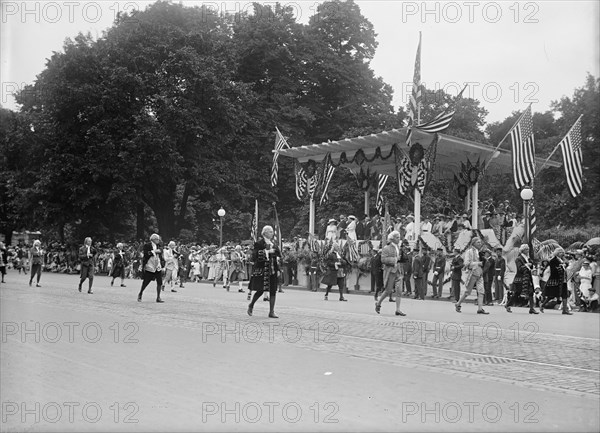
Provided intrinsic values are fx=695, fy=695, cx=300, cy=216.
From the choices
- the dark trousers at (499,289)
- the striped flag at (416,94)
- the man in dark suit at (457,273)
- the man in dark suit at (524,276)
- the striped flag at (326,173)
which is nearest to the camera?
the man in dark suit at (524,276)

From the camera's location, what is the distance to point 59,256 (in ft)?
163

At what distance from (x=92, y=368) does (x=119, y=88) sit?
39.0 metres

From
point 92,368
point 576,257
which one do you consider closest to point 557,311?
point 576,257

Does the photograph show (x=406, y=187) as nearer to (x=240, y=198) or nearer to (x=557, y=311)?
(x=557, y=311)

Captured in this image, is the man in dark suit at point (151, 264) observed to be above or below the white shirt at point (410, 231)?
below


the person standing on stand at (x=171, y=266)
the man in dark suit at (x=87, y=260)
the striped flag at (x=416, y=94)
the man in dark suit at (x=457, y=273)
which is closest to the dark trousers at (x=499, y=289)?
the man in dark suit at (x=457, y=273)

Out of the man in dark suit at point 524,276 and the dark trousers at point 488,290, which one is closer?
the man in dark suit at point 524,276

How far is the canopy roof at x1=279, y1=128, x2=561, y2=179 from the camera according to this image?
3212 centimetres

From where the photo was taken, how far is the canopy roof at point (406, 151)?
105 ft

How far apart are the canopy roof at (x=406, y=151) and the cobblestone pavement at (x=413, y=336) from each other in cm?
1310

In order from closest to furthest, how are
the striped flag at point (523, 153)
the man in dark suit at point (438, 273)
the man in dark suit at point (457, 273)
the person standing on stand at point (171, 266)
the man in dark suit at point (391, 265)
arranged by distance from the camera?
the man in dark suit at point (391, 265) → the man in dark suit at point (457, 273) → the striped flag at point (523, 153) → the man in dark suit at point (438, 273) → the person standing on stand at point (171, 266)

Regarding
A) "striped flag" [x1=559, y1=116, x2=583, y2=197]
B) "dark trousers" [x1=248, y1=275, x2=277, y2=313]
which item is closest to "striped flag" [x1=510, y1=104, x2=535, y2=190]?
"striped flag" [x1=559, y1=116, x2=583, y2=197]

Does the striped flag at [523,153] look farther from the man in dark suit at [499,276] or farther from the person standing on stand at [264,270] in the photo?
the person standing on stand at [264,270]

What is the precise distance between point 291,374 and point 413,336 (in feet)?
17.0
